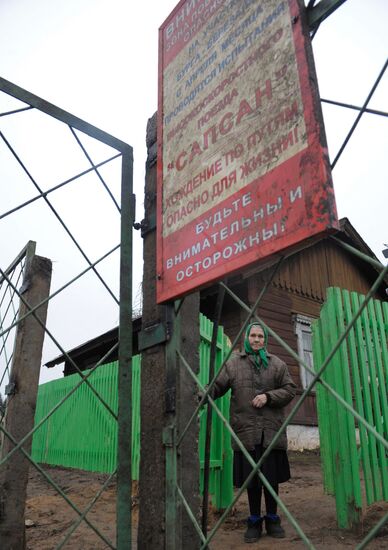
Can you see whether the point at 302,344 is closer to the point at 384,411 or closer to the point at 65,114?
the point at 384,411

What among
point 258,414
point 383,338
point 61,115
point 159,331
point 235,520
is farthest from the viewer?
point 383,338

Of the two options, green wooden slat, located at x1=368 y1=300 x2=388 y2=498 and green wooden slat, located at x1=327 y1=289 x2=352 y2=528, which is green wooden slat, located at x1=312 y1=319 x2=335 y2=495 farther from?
green wooden slat, located at x1=368 y1=300 x2=388 y2=498

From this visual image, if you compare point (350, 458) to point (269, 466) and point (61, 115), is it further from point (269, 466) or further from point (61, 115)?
point (61, 115)

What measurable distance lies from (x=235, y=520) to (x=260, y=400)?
57.0 inches

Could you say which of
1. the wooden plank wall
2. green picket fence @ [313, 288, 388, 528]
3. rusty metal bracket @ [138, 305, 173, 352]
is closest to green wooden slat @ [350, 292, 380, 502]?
green picket fence @ [313, 288, 388, 528]

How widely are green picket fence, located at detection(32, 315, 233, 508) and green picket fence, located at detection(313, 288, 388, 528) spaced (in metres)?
1.02

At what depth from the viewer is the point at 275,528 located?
3373 millimetres

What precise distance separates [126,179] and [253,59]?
1256 mm

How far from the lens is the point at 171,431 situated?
2.21 m

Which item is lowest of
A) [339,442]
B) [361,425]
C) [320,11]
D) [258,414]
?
[339,442]

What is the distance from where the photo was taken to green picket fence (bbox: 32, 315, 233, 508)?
441 cm

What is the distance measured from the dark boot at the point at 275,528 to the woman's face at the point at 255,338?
4.09ft

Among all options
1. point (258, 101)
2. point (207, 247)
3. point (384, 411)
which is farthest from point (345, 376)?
point (258, 101)

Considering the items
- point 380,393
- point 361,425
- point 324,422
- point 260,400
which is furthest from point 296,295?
point 260,400
